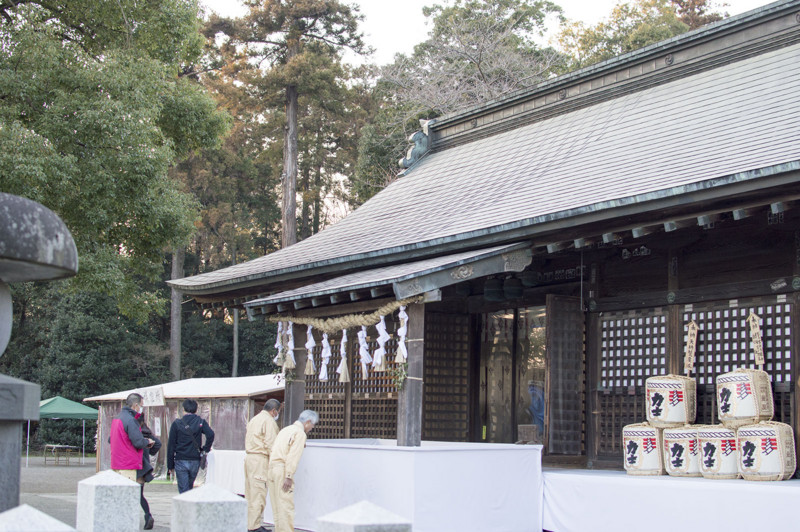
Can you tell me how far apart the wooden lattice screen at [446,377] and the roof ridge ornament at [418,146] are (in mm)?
4535

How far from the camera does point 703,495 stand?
814 centimetres

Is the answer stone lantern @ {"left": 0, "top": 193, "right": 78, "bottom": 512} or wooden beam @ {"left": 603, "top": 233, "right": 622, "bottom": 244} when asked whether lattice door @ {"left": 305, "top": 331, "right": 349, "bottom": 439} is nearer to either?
wooden beam @ {"left": 603, "top": 233, "right": 622, "bottom": 244}

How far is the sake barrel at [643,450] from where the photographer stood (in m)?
9.34

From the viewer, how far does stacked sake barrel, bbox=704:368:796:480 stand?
325 inches

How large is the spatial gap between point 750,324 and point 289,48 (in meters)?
30.5

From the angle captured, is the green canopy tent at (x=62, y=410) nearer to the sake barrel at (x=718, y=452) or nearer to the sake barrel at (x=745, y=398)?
the sake barrel at (x=718, y=452)

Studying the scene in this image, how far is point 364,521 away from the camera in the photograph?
13.7 feet

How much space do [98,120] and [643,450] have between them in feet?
28.1

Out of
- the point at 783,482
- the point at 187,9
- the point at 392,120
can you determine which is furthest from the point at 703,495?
the point at 392,120

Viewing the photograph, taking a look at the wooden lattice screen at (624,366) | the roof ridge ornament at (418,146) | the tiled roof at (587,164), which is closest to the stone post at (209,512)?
the tiled roof at (587,164)

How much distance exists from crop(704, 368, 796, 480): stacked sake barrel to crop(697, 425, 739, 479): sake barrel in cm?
2

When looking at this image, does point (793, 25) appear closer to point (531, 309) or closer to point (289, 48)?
point (531, 309)

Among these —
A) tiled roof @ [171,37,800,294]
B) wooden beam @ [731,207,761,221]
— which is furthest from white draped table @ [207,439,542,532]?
wooden beam @ [731,207,761,221]

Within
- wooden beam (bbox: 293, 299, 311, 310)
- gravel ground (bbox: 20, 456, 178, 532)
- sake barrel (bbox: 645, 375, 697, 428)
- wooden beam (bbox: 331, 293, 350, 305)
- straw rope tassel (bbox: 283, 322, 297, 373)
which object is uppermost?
wooden beam (bbox: 331, 293, 350, 305)
